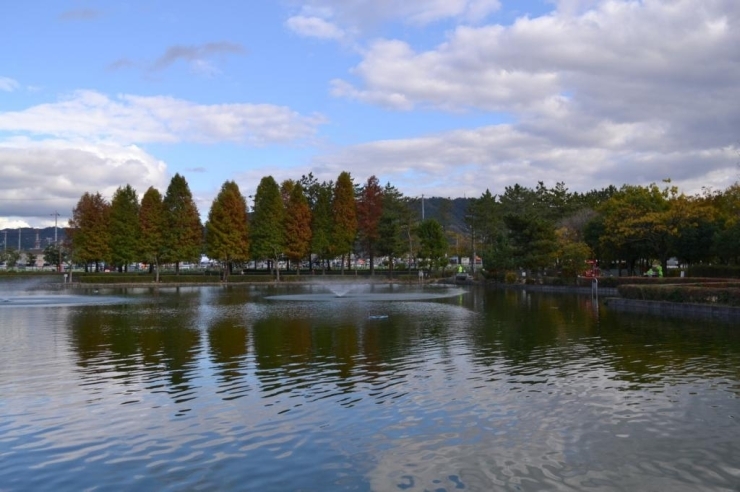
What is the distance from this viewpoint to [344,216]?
259 ft

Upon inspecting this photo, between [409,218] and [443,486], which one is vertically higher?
[409,218]

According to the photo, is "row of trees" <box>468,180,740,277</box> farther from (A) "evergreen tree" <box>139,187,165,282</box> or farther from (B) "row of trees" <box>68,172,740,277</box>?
(A) "evergreen tree" <box>139,187,165,282</box>

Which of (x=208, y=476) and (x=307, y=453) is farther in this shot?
(x=307, y=453)

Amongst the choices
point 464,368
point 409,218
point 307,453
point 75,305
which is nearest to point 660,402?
point 464,368

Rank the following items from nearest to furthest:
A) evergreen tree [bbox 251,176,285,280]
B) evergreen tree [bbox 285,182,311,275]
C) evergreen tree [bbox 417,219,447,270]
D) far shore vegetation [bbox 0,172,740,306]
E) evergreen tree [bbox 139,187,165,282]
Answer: far shore vegetation [bbox 0,172,740,306], evergreen tree [bbox 139,187,165,282], evergreen tree [bbox 251,176,285,280], evergreen tree [bbox 285,182,311,275], evergreen tree [bbox 417,219,447,270]

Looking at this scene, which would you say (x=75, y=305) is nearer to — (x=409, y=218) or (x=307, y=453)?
(x=307, y=453)

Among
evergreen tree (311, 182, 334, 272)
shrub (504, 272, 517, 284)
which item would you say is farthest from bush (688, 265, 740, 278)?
evergreen tree (311, 182, 334, 272)

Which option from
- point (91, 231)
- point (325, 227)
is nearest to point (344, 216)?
point (325, 227)

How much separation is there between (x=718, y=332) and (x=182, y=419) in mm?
19521

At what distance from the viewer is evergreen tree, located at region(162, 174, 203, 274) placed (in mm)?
72875

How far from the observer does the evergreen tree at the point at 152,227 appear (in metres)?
72.5

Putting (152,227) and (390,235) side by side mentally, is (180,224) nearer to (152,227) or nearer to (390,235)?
(152,227)

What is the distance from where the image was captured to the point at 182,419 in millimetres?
10758

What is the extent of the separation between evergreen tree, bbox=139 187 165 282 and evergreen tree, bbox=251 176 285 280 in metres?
10.9
